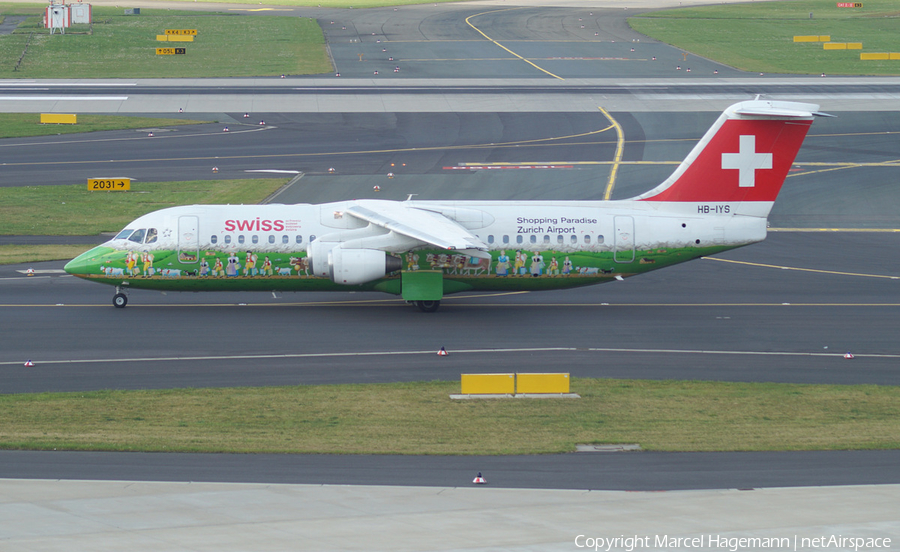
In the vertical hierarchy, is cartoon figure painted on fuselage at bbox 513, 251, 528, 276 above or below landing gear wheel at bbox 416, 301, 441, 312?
above

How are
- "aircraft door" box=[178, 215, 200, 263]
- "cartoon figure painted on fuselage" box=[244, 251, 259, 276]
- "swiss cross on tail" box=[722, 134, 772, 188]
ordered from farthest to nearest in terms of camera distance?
"swiss cross on tail" box=[722, 134, 772, 188]
"aircraft door" box=[178, 215, 200, 263]
"cartoon figure painted on fuselage" box=[244, 251, 259, 276]

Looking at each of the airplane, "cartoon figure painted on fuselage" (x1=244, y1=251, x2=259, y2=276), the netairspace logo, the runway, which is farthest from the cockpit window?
the netairspace logo

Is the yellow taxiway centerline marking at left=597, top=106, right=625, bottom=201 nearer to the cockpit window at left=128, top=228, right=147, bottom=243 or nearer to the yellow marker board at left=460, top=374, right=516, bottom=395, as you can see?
the cockpit window at left=128, top=228, right=147, bottom=243

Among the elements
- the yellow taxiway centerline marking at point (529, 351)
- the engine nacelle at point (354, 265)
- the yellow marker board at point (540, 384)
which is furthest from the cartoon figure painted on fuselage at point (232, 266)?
the yellow marker board at point (540, 384)

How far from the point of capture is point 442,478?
871 inches

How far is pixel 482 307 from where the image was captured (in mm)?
38656

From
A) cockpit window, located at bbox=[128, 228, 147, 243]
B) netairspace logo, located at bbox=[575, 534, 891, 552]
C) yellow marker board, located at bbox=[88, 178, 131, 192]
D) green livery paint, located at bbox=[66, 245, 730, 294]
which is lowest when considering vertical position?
netairspace logo, located at bbox=[575, 534, 891, 552]

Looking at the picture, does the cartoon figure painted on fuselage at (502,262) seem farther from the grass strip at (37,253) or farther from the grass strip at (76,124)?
the grass strip at (76,124)

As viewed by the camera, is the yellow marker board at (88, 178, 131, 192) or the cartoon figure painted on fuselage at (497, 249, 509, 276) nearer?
the cartoon figure painted on fuselage at (497, 249, 509, 276)

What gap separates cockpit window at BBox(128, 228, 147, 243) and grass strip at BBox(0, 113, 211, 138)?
122 ft

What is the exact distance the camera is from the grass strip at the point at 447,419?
951 inches

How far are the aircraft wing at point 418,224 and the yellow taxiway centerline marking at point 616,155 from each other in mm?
19537

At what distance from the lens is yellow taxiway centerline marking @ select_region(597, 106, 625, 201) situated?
183ft

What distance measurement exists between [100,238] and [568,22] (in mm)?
89854
